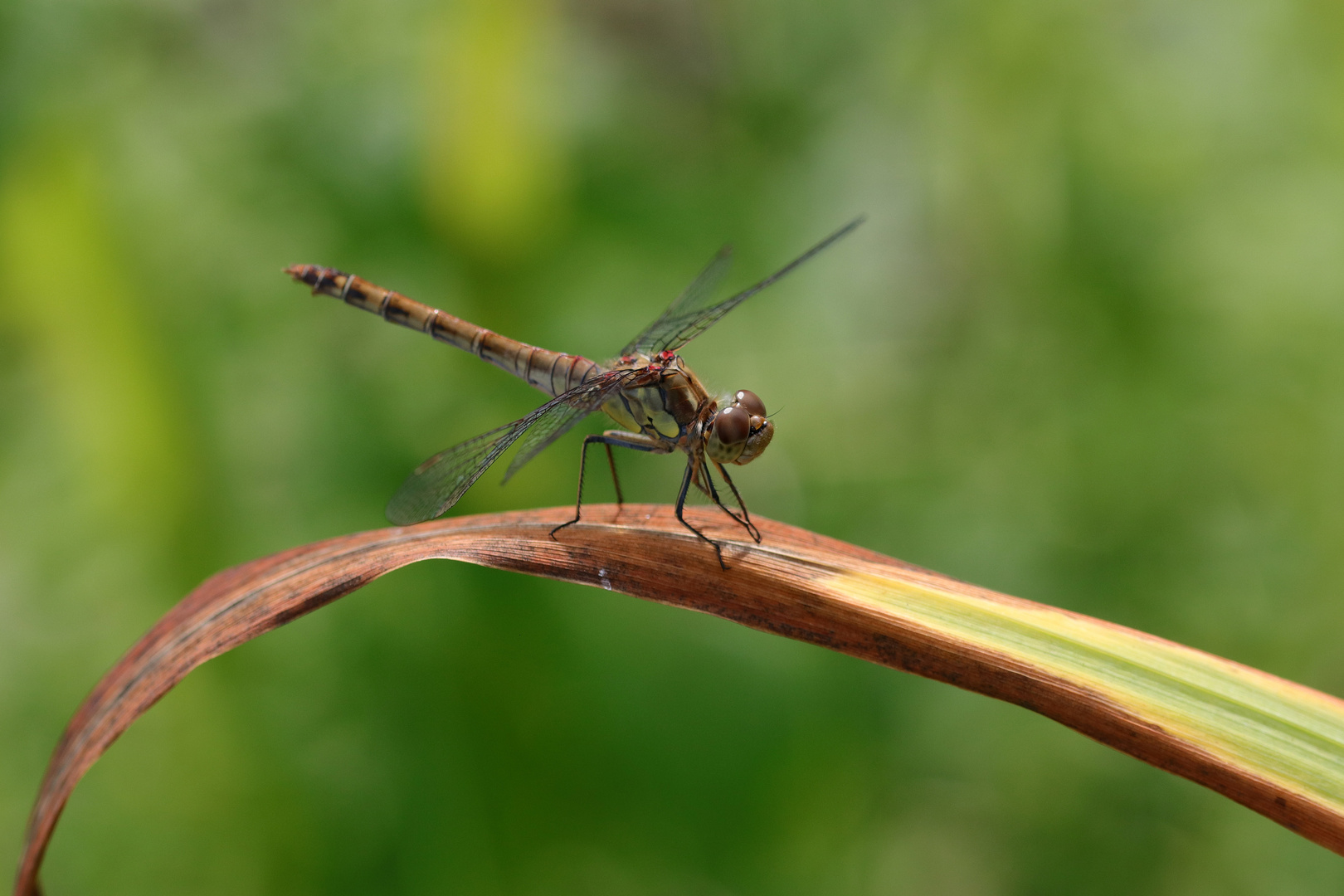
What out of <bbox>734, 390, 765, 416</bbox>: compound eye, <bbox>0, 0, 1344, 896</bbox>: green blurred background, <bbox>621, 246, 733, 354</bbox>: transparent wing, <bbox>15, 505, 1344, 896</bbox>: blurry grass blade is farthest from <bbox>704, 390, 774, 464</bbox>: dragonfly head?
<bbox>0, 0, 1344, 896</bbox>: green blurred background

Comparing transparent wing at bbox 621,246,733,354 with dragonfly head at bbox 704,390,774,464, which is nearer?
dragonfly head at bbox 704,390,774,464

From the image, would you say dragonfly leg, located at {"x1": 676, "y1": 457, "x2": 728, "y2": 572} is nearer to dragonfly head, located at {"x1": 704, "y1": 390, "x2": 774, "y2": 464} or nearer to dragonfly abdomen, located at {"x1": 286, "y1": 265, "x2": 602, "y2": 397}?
dragonfly head, located at {"x1": 704, "y1": 390, "x2": 774, "y2": 464}

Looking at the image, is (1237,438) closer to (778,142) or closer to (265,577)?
(778,142)

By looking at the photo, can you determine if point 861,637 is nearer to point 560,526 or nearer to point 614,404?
point 560,526

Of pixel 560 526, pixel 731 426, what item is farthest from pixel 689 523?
pixel 731 426

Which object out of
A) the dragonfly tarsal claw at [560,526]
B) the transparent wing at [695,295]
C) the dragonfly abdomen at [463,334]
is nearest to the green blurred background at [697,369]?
the dragonfly abdomen at [463,334]

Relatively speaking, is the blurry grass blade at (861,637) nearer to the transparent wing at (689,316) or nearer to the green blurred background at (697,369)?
the transparent wing at (689,316)
